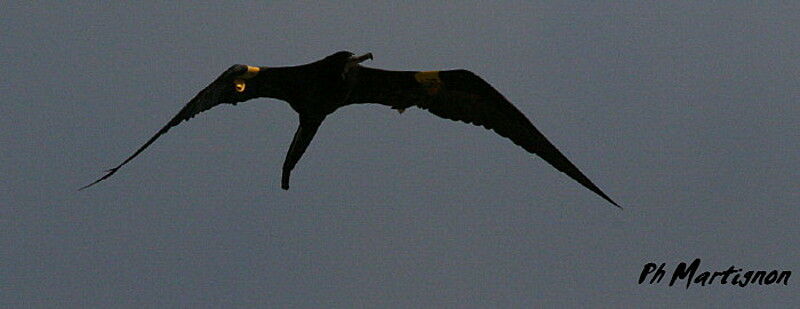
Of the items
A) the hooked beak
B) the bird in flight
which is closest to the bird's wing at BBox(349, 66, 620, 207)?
the bird in flight

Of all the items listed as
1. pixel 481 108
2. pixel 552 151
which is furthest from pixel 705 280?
pixel 481 108

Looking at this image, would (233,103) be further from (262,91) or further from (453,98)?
(453,98)

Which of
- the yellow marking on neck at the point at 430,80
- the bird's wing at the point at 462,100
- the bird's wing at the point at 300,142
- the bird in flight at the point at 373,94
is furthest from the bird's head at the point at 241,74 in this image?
the yellow marking on neck at the point at 430,80

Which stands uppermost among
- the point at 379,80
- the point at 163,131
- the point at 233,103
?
the point at 379,80

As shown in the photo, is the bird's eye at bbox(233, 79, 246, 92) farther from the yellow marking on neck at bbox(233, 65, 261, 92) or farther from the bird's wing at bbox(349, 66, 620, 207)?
the bird's wing at bbox(349, 66, 620, 207)

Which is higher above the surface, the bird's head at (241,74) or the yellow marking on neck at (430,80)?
the yellow marking on neck at (430,80)

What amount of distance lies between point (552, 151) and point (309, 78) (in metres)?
3.61

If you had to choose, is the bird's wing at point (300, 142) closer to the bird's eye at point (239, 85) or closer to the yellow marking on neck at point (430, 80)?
the bird's eye at point (239, 85)

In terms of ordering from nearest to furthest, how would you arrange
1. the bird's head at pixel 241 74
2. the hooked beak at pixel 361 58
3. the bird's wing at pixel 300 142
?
1. the bird's head at pixel 241 74
2. the hooked beak at pixel 361 58
3. the bird's wing at pixel 300 142

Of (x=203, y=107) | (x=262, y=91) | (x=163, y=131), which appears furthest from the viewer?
→ (x=262, y=91)

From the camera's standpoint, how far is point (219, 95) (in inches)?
545

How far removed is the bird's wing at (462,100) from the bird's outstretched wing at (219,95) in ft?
5.34

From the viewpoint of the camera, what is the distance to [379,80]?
15.0 meters

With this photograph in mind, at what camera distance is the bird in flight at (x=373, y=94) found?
14070 millimetres
